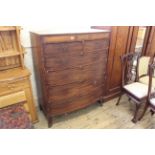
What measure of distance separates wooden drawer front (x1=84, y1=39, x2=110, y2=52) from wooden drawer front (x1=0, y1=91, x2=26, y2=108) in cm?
98

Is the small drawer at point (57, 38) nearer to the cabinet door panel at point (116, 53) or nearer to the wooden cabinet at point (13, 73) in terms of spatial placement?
the wooden cabinet at point (13, 73)

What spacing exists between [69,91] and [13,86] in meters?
0.68

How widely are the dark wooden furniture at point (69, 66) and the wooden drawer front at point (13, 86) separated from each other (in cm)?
22

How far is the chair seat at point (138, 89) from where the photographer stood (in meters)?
2.06

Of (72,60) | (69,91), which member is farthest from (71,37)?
(69,91)

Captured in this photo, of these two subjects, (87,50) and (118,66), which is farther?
(118,66)

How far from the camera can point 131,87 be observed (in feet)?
7.31

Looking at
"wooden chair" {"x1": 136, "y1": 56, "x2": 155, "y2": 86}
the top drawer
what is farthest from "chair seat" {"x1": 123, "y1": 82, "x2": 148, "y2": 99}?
the top drawer

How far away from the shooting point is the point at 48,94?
5.69 feet

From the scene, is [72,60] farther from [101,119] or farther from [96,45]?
[101,119]

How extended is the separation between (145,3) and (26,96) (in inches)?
65.3
